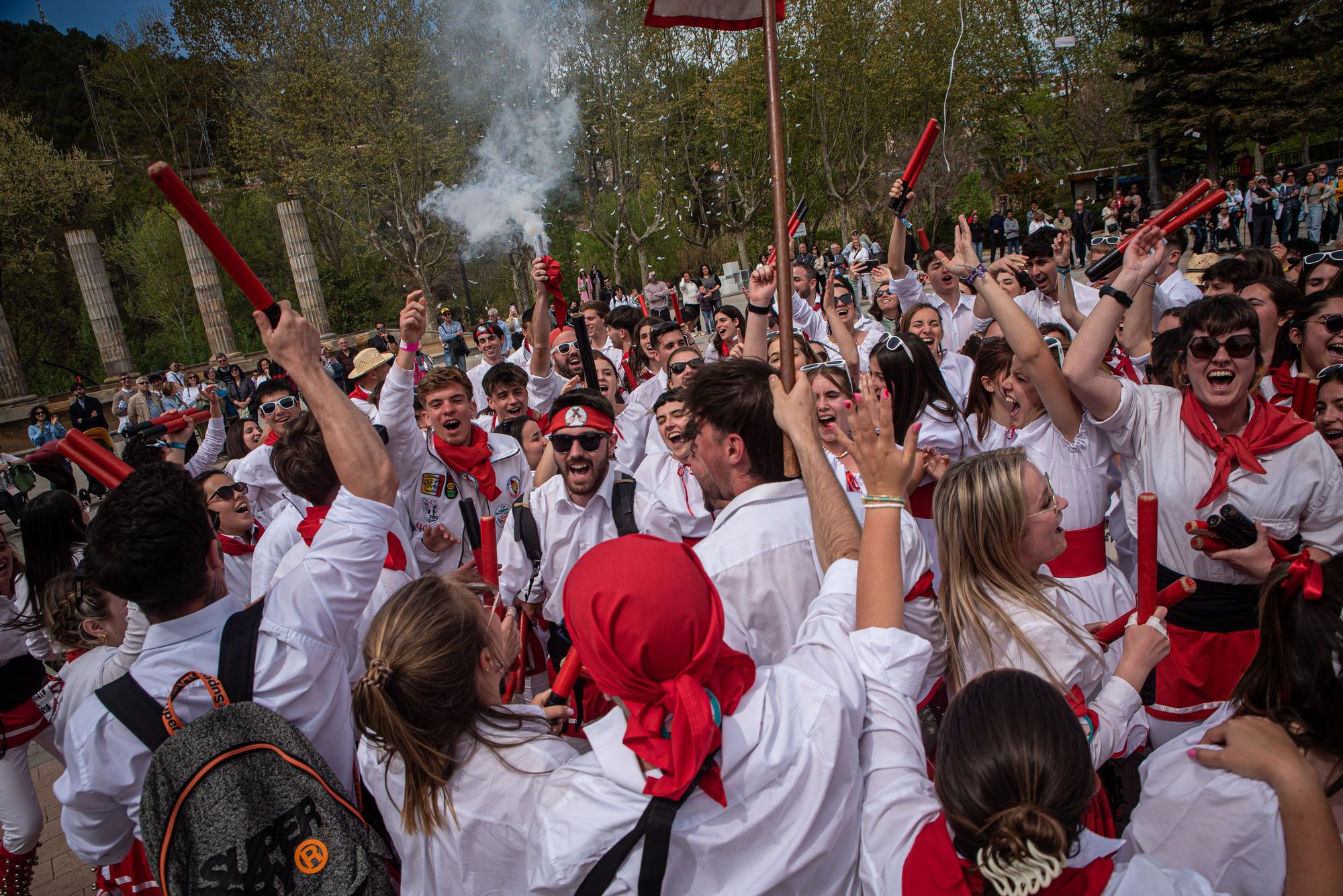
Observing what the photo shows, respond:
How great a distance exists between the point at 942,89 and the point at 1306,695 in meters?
36.6

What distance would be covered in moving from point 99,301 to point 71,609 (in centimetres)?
3339

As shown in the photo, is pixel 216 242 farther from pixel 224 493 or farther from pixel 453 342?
pixel 453 342

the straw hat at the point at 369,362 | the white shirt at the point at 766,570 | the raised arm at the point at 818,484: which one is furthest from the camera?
the straw hat at the point at 369,362

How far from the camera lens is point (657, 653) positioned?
1.63 meters

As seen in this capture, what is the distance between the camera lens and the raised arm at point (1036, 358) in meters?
3.30

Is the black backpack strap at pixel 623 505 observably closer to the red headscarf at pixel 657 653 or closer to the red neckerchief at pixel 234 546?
the red neckerchief at pixel 234 546

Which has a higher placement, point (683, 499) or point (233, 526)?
point (233, 526)

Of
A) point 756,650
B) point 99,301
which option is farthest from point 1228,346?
point 99,301

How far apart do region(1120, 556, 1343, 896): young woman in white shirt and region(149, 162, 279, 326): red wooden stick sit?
2.40 metres

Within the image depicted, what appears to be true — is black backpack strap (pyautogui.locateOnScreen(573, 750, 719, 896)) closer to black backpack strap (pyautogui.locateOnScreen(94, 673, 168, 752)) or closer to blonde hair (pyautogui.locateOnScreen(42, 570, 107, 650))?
black backpack strap (pyautogui.locateOnScreen(94, 673, 168, 752))

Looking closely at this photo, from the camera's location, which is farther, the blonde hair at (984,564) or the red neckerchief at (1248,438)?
the red neckerchief at (1248,438)

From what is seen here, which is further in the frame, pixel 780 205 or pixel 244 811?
pixel 780 205

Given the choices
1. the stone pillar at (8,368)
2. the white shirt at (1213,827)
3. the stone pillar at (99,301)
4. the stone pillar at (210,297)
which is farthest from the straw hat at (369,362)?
the stone pillar at (210,297)

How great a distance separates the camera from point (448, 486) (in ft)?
15.4
